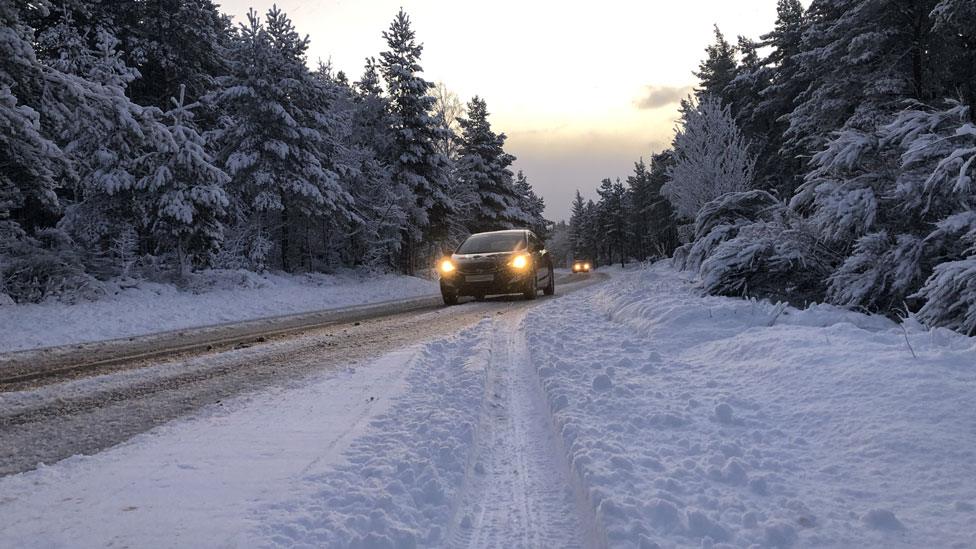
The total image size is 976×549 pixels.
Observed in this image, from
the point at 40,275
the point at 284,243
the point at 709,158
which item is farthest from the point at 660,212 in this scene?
the point at 40,275

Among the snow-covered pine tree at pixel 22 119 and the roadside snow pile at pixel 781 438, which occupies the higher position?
the snow-covered pine tree at pixel 22 119

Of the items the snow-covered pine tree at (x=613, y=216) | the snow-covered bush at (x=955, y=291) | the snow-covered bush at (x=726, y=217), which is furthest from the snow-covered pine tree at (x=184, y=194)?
the snow-covered pine tree at (x=613, y=216)

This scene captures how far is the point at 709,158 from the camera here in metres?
22.2

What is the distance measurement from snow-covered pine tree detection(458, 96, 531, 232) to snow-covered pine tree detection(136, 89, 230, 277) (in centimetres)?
2125

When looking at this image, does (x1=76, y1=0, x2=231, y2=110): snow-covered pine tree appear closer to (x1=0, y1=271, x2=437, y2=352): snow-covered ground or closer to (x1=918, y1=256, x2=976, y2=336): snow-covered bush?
(x1=0, y1=271, x2=437, y2=352): snow-covered ground

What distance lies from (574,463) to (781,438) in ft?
3.74

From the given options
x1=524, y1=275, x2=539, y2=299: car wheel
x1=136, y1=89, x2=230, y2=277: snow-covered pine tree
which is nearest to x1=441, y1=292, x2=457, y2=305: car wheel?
x1=524, y1=275, x2=539, y2=299: car wheel

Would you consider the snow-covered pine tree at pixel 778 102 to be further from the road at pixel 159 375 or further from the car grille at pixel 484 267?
the road at pixel 159 375

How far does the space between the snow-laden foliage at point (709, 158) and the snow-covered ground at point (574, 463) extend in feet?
62.2

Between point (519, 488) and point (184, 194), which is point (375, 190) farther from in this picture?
point (519, 488)

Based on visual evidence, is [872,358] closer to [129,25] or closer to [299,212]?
[299,212]

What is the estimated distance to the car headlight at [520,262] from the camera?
1251 centimetres

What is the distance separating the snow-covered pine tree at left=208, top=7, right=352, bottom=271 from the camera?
1828 cm

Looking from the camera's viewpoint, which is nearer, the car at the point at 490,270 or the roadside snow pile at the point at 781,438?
the roadside snow pile at the point at 781,438
